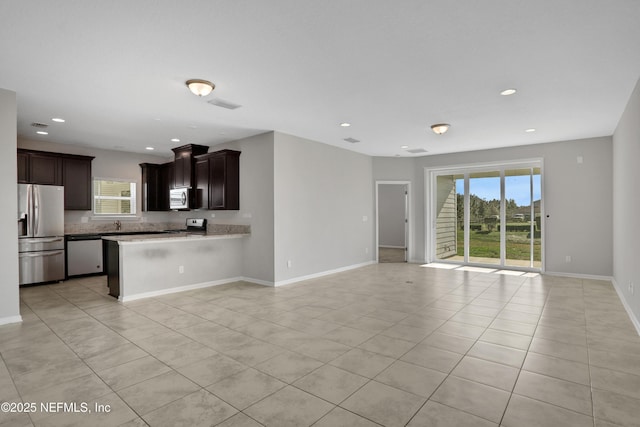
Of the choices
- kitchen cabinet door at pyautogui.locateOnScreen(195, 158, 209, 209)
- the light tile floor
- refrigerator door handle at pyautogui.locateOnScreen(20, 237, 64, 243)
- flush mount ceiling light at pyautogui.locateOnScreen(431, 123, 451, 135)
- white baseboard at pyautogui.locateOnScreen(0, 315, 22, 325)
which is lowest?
the light tile floor

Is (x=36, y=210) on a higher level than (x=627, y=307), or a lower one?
higher

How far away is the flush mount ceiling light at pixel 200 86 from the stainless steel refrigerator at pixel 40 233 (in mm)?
4499

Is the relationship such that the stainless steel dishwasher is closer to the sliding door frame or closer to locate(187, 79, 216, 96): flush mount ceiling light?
locate(187, 79, 216, 96): flush mount ceiling light

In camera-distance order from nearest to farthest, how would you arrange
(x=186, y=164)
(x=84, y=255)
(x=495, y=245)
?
1. (x=84, y=255)
2. (x=186, y=164)
3. (x=495, y=245)

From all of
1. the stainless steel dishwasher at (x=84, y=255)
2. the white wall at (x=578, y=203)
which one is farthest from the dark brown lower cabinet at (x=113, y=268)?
the white wall at (x=578, y=203)

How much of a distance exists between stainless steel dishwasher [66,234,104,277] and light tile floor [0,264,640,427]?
1.75 meters

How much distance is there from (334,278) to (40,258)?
5.35 m

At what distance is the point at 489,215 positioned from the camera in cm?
770

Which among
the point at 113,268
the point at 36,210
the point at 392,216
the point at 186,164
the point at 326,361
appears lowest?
the point at 326,361

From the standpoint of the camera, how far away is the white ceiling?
7.84 ft

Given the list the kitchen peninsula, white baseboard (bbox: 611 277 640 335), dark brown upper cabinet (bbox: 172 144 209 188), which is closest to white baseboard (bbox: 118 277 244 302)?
the kitchen peninsula

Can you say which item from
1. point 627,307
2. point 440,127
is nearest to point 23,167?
point 440,127

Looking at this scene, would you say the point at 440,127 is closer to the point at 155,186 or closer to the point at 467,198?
the point at 467,198

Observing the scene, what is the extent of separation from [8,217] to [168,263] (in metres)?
2.10
